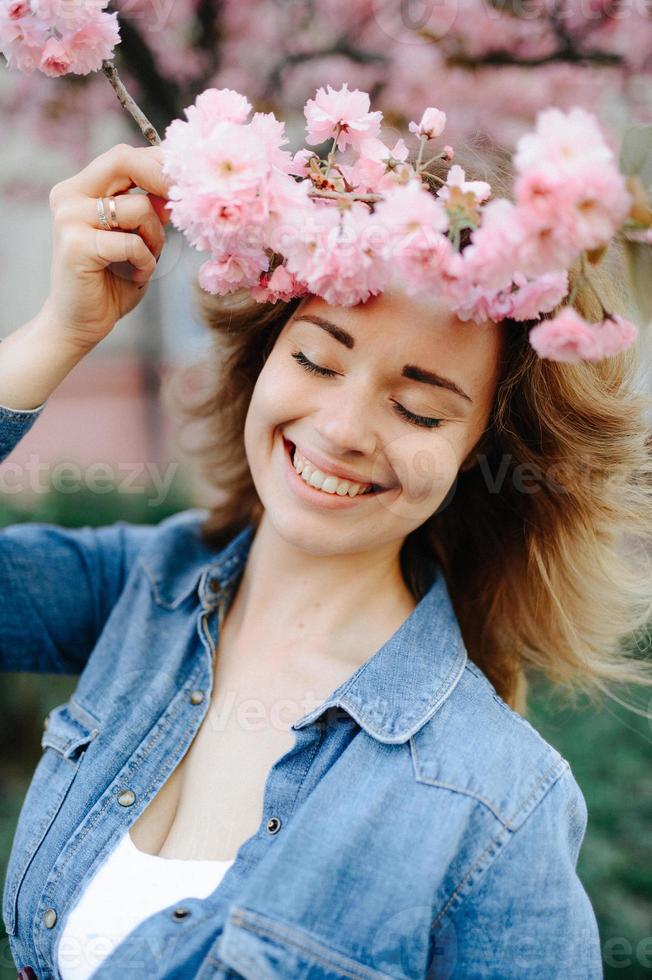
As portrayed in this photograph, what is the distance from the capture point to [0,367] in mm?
1744

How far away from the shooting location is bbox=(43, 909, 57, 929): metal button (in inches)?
60.8

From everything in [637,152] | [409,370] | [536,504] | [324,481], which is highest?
[637,152]

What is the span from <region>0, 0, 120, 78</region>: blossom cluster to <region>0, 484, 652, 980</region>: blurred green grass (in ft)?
6.78

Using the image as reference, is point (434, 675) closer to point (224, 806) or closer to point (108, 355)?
point (224, 806)

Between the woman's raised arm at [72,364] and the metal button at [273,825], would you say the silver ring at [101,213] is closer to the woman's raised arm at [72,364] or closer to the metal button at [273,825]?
the woman's raised arm at [72,364]

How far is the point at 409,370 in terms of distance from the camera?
4.89 ft

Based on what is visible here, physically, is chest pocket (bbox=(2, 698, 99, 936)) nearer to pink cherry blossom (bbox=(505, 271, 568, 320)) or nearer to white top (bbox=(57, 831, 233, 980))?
white top (bbox=(57, 831, 233, 980))

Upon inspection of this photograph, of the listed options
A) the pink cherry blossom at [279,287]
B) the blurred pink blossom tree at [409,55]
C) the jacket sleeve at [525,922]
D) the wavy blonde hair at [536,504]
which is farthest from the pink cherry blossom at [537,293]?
the blurred pink blossom tree at [409,55]

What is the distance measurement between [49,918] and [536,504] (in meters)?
1.29

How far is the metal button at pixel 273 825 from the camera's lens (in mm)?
1520

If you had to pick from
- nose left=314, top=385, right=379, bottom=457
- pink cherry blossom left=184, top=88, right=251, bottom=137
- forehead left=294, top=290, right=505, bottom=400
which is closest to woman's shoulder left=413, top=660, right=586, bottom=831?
nose left=314, top=385, right=379, bottom=457

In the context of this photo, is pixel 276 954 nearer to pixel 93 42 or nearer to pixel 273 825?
pixel 273 825

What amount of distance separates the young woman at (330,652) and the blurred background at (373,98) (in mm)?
681

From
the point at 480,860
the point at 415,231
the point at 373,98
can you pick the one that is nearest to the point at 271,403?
the point at 415,231
